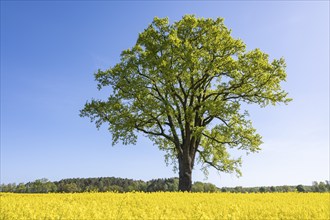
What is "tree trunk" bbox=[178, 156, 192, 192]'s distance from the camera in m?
28.0

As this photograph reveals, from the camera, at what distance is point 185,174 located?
1116 inches

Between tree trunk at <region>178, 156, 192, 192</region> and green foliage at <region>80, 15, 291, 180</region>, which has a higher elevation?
green foliage at <region>80, 15, 291, 180</region>

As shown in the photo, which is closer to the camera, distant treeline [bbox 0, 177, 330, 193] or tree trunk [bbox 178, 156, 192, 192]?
tree trunk [bbox 178, 156, 192, 192]

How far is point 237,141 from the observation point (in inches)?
1164

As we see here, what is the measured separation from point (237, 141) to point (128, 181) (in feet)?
263

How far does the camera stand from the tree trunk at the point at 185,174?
91.9 ft

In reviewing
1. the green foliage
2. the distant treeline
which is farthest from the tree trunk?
the distant treeline

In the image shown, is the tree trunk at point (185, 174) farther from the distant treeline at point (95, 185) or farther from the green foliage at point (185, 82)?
the distant treeline at point (95, 185)

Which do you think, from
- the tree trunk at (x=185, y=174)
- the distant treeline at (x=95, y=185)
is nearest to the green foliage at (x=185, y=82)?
the tree trunk at (x=185, y=174)

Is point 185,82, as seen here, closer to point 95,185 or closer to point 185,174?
point 185,174

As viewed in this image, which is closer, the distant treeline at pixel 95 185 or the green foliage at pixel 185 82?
the green foliage at pixel 185 82

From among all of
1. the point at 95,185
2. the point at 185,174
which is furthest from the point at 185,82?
the point at 95,185

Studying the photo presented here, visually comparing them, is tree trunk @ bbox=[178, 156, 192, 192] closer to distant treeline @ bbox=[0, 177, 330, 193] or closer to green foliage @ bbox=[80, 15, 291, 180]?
green foliage @ bbox=[80, 15, 291, 180]

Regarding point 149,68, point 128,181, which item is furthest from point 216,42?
point 128,181
